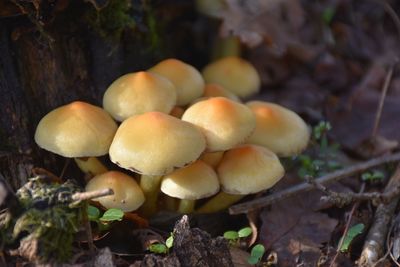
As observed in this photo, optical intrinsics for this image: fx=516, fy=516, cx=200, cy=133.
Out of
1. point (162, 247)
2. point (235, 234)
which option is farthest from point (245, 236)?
point (162, 247)

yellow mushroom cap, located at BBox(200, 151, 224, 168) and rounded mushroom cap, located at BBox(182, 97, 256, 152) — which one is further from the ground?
rounded mushroom cap, located at BBox(182, 97, 256, 152)

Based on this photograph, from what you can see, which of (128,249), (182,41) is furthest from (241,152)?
(182,41)

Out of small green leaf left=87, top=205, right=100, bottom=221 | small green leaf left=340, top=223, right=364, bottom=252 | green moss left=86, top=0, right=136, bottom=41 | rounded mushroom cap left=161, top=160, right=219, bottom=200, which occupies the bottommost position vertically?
small green leaf left=340, top=223, right=364, bottom=252

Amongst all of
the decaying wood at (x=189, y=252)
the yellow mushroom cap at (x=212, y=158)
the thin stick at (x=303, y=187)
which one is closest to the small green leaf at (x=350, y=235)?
the thin stick at (x=303, y=187)

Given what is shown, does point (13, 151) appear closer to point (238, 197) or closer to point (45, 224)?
point (45, 224)

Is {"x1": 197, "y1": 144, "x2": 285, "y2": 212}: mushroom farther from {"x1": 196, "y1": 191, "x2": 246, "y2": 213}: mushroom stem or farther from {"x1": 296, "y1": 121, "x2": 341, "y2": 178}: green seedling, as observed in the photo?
{"x1": 296, "y1": 121, "x2": 341, "y2": 178}: green seedling

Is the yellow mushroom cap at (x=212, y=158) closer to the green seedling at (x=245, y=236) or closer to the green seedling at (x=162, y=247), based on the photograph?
the green seedling at (x=245, y=236)

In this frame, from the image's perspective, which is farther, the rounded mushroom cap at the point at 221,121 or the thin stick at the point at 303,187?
the thin stick at the point at 303,187

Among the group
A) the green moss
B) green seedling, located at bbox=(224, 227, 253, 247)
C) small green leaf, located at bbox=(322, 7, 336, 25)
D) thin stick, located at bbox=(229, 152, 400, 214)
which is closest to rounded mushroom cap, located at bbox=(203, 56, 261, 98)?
the green moss
